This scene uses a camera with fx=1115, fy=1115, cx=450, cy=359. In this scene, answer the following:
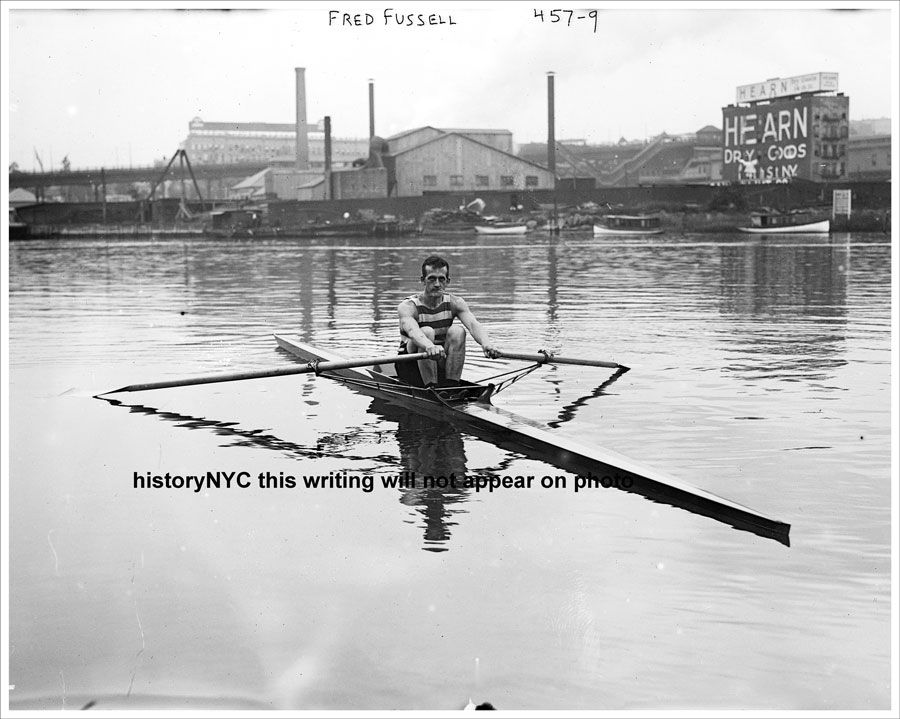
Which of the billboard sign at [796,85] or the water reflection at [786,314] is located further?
the billboard sign at [796,85]

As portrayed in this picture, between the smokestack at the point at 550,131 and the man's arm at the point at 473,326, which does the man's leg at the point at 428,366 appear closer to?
the man's arm at the point at 473,326

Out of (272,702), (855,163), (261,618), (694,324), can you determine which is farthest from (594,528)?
(855,163)

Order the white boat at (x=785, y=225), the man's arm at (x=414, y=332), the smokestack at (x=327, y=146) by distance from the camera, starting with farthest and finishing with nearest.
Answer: the smokestack at (x=327, y=146)
the white boat at (x=785, y=225)
the man's arm at (x=414, y=332)

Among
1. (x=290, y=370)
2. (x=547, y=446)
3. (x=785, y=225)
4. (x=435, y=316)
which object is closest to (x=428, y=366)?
(x=435, y=316)

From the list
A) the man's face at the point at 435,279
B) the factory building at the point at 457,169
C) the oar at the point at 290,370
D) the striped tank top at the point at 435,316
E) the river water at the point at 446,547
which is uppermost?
the factory building at the point at 457,169

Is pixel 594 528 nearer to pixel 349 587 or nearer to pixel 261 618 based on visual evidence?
pixel 349 587

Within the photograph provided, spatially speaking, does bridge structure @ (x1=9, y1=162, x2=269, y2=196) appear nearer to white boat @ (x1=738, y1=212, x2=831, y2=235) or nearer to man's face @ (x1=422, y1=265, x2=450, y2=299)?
white boat @ (x1=738, y1=212, x2=831, y2=235)

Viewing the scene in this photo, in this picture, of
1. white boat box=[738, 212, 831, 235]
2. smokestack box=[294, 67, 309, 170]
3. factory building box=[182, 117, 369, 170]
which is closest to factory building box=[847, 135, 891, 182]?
white boat box=[738, 212, 831, 235]

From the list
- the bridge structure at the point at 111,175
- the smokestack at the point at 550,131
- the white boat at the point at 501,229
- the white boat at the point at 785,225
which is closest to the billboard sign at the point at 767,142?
the white boat at the point at 785,225

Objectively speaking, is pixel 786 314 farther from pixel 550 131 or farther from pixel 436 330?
pixel 550 131
